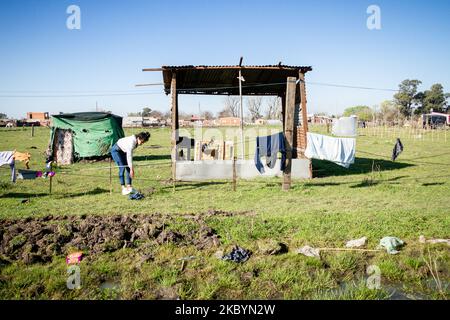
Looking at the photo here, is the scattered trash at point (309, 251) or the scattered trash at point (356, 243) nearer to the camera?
the scattered trash at point (309, 251)

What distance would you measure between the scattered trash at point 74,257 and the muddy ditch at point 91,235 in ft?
0.52

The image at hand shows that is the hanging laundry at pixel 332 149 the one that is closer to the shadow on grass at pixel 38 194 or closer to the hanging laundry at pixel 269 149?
the hanging laundry at pixel 269 149

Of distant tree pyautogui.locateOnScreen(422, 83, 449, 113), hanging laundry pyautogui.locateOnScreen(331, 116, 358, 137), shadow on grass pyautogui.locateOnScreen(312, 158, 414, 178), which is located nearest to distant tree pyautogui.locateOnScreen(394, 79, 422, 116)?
distant tree pyautogui.locateOnScreen(422, 83, 449, 113)

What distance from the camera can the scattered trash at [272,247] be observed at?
470 centimetres

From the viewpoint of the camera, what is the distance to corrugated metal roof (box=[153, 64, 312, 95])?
419 inches

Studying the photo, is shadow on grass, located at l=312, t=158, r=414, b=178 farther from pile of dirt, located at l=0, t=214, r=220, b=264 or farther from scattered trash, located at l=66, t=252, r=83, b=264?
scattered trash, located at l=66, t=252, r=83, b=264

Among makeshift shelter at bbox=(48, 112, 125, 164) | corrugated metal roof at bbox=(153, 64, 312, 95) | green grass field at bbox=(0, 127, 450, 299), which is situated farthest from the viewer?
makeshift shelter at bbox=(48, 112, 125, 164)

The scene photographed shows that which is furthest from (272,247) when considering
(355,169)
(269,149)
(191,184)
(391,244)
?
(355,169)

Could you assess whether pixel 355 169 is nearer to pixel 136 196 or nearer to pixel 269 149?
pixel 269 149

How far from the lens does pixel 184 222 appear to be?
588 centimetres

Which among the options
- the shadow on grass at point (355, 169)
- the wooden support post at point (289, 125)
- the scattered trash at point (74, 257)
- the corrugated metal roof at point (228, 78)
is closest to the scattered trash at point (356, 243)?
the wooden support post at point (289, 125)

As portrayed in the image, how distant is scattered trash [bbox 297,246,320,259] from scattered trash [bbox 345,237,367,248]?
63 cm
